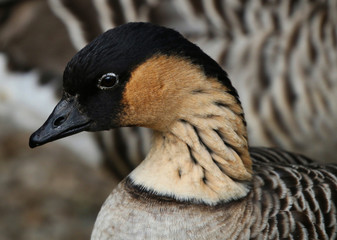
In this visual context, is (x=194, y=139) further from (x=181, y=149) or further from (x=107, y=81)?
(x=107, y=81)

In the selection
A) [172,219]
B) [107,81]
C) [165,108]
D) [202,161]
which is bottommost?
[172,219]

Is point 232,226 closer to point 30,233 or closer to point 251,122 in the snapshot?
point 251,122

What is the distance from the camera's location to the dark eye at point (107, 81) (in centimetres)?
279

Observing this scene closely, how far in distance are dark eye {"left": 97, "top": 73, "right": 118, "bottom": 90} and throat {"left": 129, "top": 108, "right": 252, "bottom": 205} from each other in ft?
1.06

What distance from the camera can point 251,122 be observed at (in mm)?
4230

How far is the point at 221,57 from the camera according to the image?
4152 mm

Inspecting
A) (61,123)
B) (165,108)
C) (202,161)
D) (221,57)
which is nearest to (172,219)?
(202,161)

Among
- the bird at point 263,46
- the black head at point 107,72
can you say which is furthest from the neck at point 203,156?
the bird at point 263,46

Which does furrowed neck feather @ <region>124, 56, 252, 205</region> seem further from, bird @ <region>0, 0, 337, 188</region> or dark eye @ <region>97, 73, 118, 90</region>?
bird @ <region>0, 0, 337, 188</region>

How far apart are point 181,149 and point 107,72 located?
18.6 inches

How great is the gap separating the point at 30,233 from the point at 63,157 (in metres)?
1.02

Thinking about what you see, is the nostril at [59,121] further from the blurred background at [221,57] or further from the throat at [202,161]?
the blurred background at [221,57]

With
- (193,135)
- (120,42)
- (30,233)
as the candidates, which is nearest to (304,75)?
(193,135)

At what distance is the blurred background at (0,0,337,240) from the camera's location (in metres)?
4.10
